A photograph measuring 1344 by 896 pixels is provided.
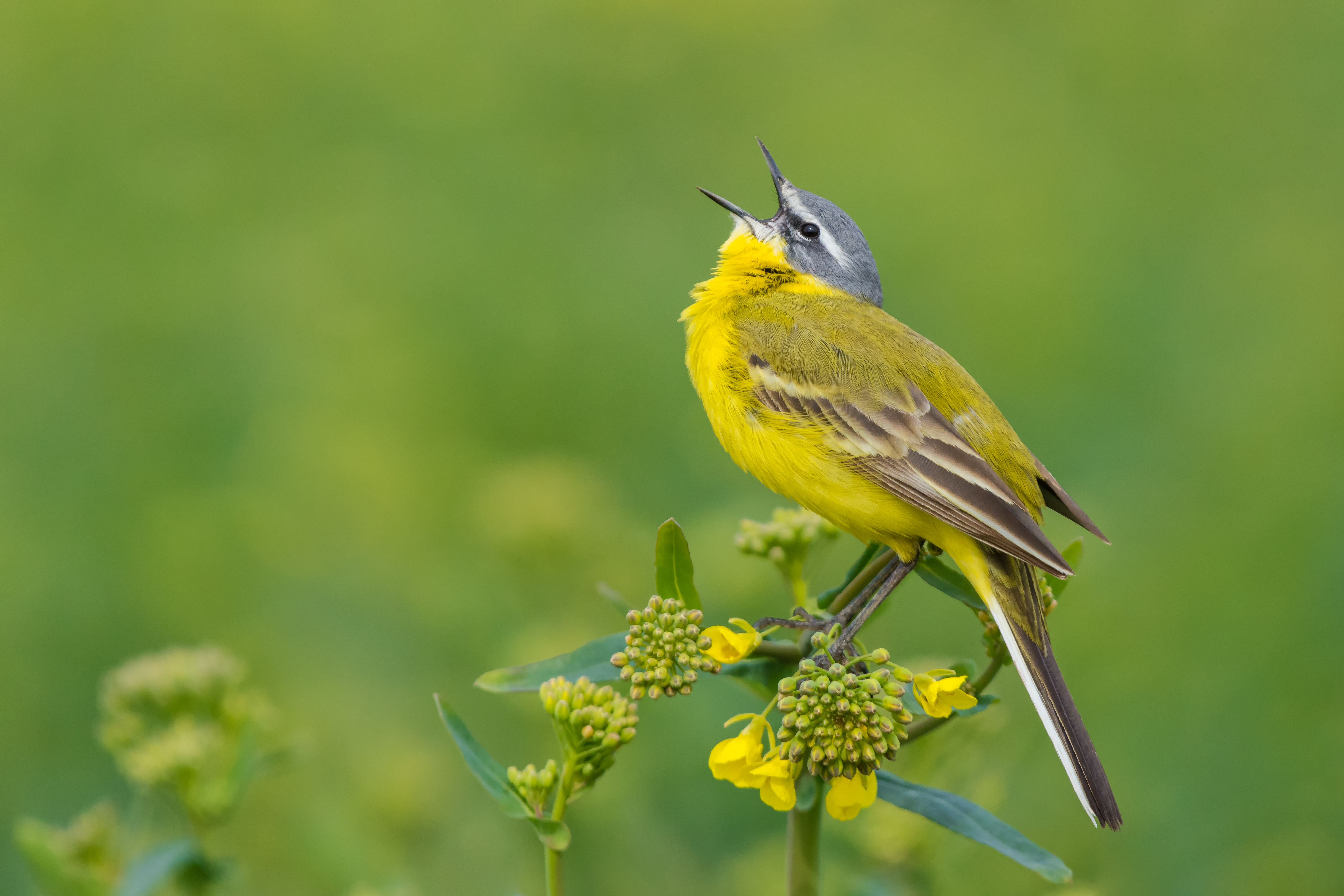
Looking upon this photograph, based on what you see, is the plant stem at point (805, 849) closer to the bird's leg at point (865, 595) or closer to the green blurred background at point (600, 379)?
the bird's leg at point (865, 595)

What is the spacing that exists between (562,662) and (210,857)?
1240mm

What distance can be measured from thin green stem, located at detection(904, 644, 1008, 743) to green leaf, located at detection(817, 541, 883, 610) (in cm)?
36

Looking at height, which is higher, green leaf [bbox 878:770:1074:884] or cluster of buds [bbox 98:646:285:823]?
cluster of buds [bbox 98:646:285:823]

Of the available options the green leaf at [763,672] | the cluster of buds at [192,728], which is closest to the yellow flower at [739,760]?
the green leaf at [763,672]

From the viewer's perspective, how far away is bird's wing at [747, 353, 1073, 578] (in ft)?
10.6

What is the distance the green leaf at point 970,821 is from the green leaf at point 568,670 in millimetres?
656

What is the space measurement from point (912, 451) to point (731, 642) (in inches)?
46.0

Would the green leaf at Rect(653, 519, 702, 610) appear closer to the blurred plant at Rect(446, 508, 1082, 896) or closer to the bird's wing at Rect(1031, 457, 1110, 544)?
the blurred plant at Rect(446, 508, 1082, 896)

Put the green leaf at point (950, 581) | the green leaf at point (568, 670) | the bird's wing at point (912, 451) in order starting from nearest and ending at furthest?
the green leaf at point (568, 670), the green leaf at point (950, 581), the bird's wing at point (912, 451)

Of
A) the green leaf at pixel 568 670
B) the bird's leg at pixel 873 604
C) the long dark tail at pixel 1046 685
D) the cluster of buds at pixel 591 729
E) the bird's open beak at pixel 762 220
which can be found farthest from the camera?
the bird's open beak at pixel 762 220

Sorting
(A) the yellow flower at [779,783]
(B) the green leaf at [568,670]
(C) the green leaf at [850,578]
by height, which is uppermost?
(C) the green leaf at [850,578]

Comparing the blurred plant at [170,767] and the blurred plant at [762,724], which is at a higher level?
the blurred plant at [170,767]

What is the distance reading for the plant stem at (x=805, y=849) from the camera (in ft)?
8.16

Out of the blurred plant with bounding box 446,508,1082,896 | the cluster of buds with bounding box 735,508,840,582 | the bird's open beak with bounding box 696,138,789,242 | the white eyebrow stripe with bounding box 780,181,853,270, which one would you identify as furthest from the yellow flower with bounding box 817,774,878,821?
the bird's open beak with bounding box 696,138,789,242
